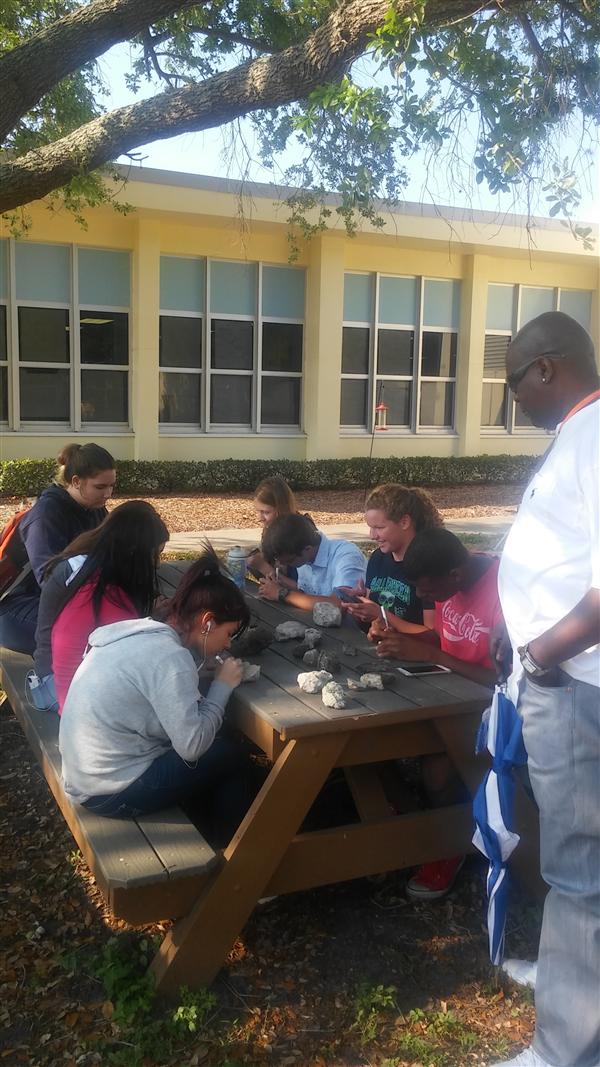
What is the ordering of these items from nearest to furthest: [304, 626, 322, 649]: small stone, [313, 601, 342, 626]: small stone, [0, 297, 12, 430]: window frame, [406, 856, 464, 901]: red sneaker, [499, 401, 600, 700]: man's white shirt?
[499, 401, 600, 700]: man's white shirt
[406, 856, 464, 901]: red sneaker
[304, 626, 322, 649]: small stone
[313, 601, 342, 626]: small stone
[0, 297, 12, 430]: window frame

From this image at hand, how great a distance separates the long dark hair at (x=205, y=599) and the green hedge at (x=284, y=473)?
33.9 ft

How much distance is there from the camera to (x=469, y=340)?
16.9m

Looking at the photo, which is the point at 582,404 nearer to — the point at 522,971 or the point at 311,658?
the point at 311,658

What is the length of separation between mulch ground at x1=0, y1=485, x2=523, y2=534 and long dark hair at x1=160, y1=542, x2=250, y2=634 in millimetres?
7842

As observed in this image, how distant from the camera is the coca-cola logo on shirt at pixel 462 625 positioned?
3139 millimetres

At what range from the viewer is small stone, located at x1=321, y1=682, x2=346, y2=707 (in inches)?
107

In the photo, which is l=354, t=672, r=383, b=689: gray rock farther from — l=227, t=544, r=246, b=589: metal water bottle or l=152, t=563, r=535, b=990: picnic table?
l=227, t=544, r=246, b=589: metal water bottle

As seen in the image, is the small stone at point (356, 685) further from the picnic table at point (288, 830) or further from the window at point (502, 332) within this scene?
the window at point (502, 332)

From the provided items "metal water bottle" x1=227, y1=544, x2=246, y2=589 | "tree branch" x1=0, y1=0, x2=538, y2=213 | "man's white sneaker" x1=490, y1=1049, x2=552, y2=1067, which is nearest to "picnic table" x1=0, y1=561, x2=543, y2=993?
"man's white sneaker" x1=490, y1=1049, x2=552, y2=1067

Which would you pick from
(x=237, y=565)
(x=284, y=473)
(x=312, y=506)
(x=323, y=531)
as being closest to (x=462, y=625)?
(x=237, y=565)

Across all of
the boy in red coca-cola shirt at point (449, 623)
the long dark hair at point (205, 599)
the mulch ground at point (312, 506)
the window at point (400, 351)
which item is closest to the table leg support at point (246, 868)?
the long dark hair at point (205, 599)

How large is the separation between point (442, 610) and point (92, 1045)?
184cm

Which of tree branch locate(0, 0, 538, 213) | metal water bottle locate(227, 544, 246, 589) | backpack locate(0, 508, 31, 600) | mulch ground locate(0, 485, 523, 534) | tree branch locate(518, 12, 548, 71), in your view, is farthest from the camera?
mulch ground locate(0, 485, 523, 534)

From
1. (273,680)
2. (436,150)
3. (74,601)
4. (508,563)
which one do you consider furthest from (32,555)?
(436,150)
